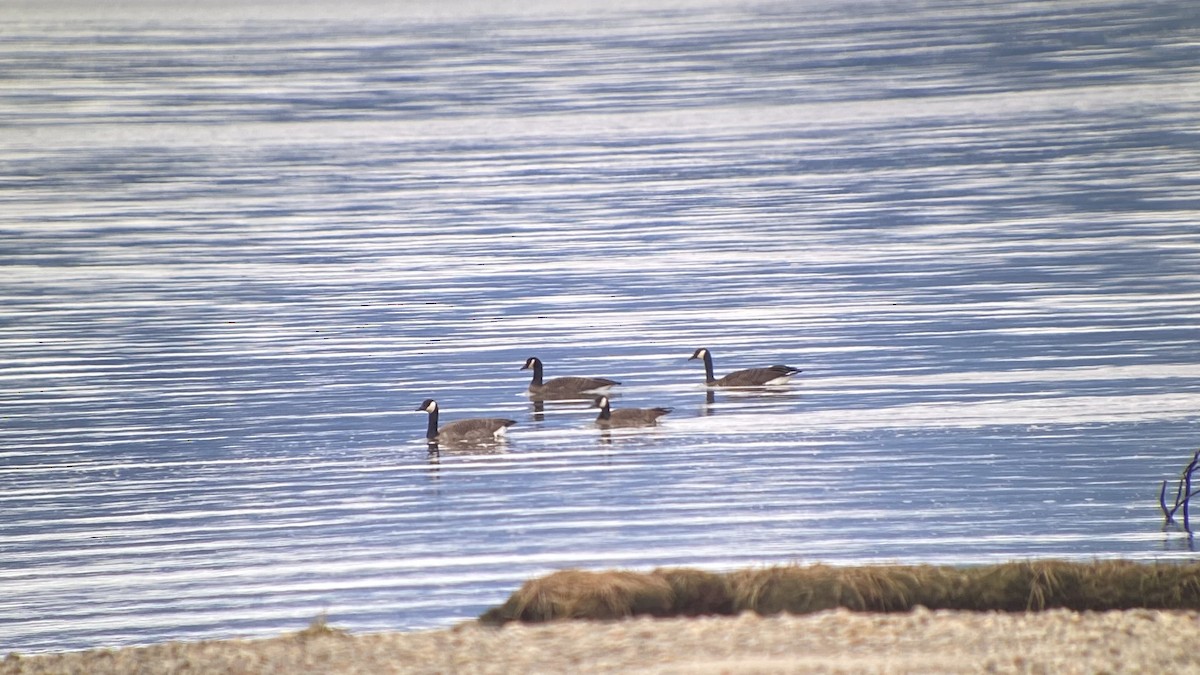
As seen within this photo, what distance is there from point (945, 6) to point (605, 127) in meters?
93.1

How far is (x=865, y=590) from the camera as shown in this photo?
1359cm

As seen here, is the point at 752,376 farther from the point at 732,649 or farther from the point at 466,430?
the point at 732,649

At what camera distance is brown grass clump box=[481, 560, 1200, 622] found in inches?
533

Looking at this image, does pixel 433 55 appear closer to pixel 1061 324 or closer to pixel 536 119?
pixel 536 119

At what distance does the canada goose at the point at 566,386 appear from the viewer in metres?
26.8

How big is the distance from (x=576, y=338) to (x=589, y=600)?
19145 mm

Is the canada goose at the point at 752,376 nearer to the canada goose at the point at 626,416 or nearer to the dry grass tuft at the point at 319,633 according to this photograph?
the canada goose at the point at 626,416

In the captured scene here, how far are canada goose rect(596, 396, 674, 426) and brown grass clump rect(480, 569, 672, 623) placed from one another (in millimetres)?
10398

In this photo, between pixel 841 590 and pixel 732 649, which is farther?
pixel 841 590

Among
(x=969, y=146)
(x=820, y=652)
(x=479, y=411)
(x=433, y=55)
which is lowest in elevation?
(x=820, y=652)

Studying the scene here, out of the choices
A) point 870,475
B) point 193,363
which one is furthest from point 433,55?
point 870,475

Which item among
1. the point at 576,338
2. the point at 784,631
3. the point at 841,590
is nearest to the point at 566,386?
the point at 576,338

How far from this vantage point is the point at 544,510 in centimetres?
1986

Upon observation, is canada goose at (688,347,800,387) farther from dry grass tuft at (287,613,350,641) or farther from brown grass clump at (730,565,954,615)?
dry grass tuft at (287,613,350,641)
